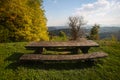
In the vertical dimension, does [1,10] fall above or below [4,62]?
above

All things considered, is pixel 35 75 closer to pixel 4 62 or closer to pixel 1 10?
pixel 4 62

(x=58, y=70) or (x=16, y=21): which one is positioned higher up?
(x=16, y=21)

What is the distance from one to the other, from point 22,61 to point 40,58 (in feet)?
4.39

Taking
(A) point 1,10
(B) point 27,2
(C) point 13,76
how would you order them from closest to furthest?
(C) point 13,76, (A) point 1,10, (B) point 27,2

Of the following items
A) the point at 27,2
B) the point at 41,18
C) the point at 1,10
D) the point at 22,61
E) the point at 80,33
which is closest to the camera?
the point at 22,61

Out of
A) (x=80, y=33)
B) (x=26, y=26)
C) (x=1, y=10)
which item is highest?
(x=1, y=10)

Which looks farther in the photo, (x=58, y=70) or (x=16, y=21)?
(x=16, y=21)

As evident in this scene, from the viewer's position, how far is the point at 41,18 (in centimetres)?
2209

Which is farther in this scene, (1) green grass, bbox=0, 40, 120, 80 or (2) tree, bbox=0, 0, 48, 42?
(2) tree, bbox=0, 0, 48, 42

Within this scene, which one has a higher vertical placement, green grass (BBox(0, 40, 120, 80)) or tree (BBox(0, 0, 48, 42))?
tree (BBox(0, 0, 48, 42))

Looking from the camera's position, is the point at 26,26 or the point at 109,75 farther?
the point at 26,26

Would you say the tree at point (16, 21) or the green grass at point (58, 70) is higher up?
the tree at point (16, 21)

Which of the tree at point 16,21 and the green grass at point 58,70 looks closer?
the green grass at point 58,70

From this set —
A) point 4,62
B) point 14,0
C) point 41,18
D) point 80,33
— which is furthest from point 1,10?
point 80,33
